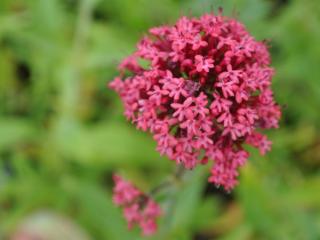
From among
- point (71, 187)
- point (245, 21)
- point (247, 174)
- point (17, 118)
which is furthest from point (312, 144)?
point (17, 118)

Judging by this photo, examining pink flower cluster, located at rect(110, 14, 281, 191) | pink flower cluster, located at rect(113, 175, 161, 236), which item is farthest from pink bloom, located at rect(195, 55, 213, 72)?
pink flower cluster, located at rect(113, 175, 161, 236)

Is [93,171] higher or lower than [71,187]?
higher

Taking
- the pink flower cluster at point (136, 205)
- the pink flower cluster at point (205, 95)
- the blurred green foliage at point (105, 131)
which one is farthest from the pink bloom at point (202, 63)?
the blurred green foliage at point (105, 131)

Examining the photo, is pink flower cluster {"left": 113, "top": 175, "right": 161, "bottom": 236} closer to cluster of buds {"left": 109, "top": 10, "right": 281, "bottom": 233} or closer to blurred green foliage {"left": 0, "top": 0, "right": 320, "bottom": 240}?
cluster of buds {"left": 109, "top": 10, "right": 281, "bottom": 233}

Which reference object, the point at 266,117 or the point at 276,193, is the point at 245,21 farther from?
the point at 276,193

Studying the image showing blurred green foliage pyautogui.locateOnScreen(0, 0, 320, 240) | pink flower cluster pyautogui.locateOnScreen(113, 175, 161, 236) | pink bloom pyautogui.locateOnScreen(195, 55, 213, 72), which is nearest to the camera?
pink bloom pyautogui.locateOnScreen(195, 55, 213, 72)

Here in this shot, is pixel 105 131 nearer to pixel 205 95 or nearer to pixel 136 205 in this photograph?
pixel 136 205

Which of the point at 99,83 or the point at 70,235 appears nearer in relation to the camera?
the point at 70,235
